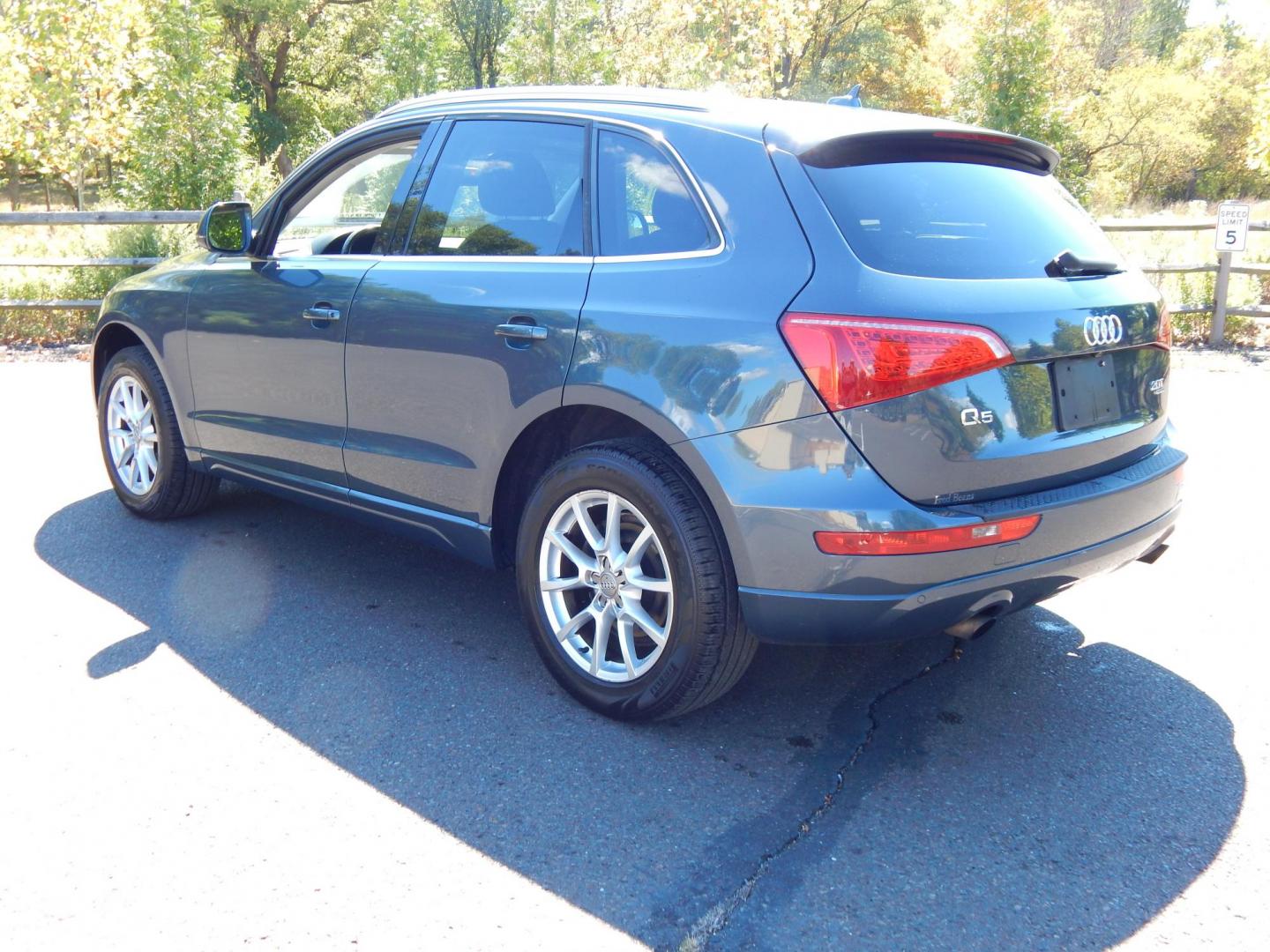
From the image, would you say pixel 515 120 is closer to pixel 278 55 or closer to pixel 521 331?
pixel 521 331

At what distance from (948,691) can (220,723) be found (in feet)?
7.48

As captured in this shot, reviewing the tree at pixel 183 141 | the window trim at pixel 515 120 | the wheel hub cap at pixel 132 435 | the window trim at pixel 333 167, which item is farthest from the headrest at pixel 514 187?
the tree at pixel 183 141

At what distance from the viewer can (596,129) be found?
3664 millimetres

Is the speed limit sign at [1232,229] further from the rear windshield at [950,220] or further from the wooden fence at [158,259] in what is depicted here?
the rear windshield at [950,220]

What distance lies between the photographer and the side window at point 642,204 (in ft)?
10.9

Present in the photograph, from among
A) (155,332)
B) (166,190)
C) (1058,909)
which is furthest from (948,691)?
(166,190)

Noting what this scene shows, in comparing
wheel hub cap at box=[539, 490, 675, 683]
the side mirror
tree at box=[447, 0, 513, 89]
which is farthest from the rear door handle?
tree at box=[447, 0, 513, 89]

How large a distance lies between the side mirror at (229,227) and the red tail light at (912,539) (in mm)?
2902

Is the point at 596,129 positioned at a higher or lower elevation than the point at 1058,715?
higher

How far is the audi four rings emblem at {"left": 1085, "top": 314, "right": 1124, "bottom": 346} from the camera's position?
319 centimetres

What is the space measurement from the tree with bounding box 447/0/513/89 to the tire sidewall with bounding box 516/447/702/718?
40.5 metres

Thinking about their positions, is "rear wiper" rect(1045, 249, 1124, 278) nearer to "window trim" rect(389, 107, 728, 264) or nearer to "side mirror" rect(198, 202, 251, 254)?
"window trim" rect(389, 107, 728, 264)

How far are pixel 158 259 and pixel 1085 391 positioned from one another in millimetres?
11005

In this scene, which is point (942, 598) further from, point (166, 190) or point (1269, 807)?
point (166, 190)
